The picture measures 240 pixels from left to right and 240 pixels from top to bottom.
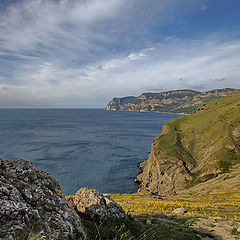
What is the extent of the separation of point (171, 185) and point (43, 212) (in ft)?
209

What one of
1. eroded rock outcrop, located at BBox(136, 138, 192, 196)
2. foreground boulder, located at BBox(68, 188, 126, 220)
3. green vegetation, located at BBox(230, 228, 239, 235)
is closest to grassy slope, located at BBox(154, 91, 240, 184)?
eroded rock outcrop, located at BBox(136, 138, 192, 196)

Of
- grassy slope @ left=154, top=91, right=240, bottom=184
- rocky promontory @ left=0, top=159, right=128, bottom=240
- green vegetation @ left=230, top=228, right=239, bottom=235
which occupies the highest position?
rocky promontory @ left=0, top=159, right=128, bottom=240

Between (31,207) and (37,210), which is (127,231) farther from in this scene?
(31,207)

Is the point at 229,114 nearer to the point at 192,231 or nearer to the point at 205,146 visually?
the point at 205,146

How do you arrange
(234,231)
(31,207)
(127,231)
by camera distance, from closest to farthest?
(31,207)
(127,231)
(234,231)

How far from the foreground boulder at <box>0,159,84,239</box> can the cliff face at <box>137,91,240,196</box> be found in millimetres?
59355

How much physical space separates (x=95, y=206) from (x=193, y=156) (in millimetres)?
71497

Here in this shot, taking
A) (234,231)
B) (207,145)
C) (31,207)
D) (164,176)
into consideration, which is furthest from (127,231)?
(207,145)

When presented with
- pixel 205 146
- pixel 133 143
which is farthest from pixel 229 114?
pixel 133 143

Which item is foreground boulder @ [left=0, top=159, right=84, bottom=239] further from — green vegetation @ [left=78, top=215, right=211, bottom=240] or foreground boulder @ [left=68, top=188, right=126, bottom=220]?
foreground boulder @ [left=68, top=188, right=126, bottom=220]

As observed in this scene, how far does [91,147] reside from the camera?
110m

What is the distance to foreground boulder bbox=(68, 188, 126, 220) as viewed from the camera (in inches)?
372

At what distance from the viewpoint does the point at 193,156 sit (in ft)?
234

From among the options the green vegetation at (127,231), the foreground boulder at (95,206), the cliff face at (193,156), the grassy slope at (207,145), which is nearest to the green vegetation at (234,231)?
the green vegetation at (127,231)
